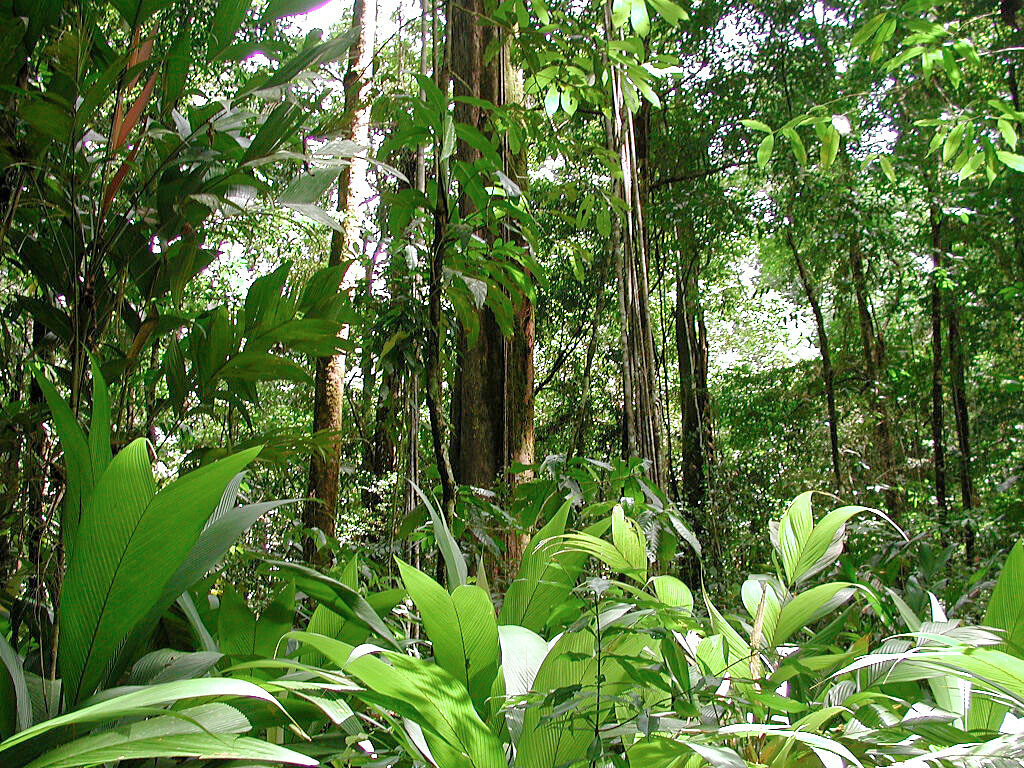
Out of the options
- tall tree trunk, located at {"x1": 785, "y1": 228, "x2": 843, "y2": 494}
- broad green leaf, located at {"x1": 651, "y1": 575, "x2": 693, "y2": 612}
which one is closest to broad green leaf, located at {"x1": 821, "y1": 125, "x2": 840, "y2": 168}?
broad green leaf, located at {"x1": 651, "y1": 575, "x2": 693, "y2": 612}

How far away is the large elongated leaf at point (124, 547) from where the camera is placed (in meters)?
0.61

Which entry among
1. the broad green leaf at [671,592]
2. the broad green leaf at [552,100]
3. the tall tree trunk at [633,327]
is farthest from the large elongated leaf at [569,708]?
the broad green leaf at [552,100]

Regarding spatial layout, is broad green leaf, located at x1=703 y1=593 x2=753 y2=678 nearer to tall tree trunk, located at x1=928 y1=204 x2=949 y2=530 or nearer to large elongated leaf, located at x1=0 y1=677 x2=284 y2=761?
large elongated leaf, located at x1=0 y1=677 x2=284 y2=761

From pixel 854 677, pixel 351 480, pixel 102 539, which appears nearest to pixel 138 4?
pixel 102 539

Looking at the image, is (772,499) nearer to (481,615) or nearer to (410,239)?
(410,239)

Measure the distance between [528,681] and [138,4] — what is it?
896mm

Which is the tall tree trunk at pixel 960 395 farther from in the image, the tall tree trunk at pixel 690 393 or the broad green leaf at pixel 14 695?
the broad green leaf at pixel 14 695

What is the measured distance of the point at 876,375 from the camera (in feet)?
21.5

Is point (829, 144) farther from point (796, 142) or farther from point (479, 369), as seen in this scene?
point (479, 369)

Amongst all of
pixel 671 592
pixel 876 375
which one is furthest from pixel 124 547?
pixel 876 375

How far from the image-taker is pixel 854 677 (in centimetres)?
89

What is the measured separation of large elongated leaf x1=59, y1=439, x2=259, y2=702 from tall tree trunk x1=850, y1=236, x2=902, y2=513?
5.71 metres

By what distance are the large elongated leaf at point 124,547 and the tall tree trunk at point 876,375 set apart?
571cm

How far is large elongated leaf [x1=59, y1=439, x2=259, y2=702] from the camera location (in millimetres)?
612
